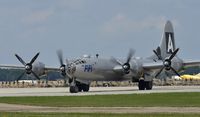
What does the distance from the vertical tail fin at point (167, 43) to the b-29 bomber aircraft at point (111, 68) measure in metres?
4.88

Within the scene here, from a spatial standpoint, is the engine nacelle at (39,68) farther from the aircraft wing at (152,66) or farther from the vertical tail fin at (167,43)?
the vertical tail fin at (167,43)

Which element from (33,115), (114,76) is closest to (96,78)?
(114,76)

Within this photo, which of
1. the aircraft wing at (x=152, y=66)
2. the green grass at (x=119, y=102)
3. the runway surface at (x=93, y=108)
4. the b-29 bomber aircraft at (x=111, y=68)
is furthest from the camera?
the aircraft wing at (x=152, y=66)

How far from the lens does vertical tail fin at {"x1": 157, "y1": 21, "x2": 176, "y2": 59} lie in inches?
3575

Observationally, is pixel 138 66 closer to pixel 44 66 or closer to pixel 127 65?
pixel 127 65

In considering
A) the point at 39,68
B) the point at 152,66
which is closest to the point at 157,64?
the point at 152,66

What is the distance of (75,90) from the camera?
71000 millimetres

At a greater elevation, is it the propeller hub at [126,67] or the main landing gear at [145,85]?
the propeller hub at [126,67]

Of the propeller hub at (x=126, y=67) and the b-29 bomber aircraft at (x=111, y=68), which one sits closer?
the b-29 bomber aircraft at (x=111, y=68)

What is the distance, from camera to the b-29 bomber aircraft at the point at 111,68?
7388cm

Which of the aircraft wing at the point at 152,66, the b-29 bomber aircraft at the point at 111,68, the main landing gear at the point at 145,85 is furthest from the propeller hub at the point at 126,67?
the main landing gear at the point at 145,85

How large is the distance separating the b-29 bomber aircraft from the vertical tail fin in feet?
16.0

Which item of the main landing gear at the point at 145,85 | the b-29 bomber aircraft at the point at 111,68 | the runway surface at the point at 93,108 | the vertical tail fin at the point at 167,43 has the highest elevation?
the vertical tail fin at the point at 167,43

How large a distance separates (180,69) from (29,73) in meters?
19.2
